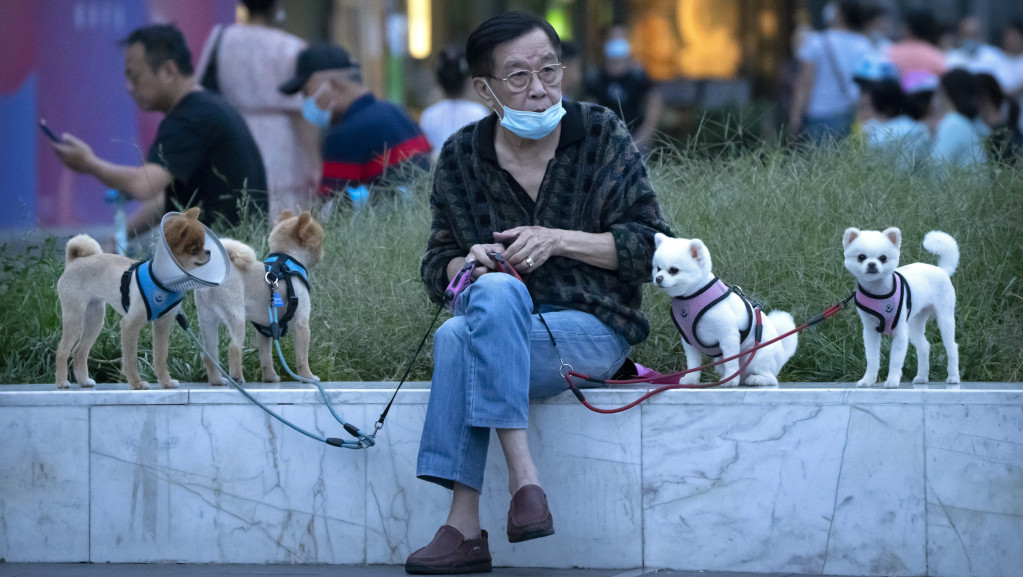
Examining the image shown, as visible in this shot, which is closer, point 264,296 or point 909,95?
point 264,296

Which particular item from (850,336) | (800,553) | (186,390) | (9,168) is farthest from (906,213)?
(9,168)

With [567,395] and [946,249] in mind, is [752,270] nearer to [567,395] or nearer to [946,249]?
[946,249]

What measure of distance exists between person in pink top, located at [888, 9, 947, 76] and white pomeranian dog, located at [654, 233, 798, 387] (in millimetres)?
6905

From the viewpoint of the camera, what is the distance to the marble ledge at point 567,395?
3.34m

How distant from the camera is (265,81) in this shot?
778 cm

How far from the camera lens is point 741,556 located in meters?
3.41

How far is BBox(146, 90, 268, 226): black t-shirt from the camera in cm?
630

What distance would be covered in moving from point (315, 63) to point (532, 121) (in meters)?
3.89

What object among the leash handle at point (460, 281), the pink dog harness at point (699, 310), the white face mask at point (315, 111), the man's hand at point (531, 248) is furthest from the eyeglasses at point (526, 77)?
the white face mask at point (315, 111)

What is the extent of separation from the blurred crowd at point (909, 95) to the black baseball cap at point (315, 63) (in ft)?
9.17

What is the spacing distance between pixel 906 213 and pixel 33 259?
3901 mm

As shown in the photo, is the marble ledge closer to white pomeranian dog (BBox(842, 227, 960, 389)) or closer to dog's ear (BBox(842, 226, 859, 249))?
white pomeranian dog (BBox(842, 227, 960, 389))

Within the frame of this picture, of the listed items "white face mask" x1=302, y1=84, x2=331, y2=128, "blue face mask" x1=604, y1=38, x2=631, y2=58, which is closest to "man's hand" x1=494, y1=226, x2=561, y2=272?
"white face mask" x1=302, y1=84, x2=331, y2=128

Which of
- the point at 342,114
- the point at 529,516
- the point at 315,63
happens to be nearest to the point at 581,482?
the point at 529,516
